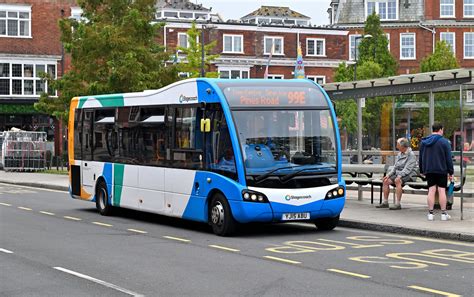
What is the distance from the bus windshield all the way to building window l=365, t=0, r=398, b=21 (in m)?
60.3

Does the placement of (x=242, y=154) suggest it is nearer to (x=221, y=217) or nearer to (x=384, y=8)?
(x=221, y=217)

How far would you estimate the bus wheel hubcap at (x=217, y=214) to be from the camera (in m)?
15.2

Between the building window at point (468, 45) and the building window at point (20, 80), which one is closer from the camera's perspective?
the building window at point (20, 80)

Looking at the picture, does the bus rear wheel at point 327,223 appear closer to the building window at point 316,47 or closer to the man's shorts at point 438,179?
the man's shorts at point 438,179

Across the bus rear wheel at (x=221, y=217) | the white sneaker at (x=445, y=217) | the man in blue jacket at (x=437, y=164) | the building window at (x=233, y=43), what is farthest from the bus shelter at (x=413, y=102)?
the building window at (x=233, y=43)

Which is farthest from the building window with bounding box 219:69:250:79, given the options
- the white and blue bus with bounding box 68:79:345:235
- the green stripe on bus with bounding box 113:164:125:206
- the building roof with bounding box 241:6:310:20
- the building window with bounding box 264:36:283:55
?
the white and blue bus with bounding box 68:79:345:235

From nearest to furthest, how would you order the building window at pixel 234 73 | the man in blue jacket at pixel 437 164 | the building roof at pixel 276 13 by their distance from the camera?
the man in blue jacket at pixel 437 164
the building window at pixel 234 73
the building roof at pixel 276 13

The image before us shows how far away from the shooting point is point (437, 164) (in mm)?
16062

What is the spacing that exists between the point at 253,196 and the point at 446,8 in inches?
2479

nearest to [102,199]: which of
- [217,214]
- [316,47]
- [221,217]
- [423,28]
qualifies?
[217,214]

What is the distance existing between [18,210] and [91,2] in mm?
19929

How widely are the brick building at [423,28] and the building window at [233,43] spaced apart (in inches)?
469

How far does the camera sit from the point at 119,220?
1888cm

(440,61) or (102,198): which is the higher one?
(440,61)
